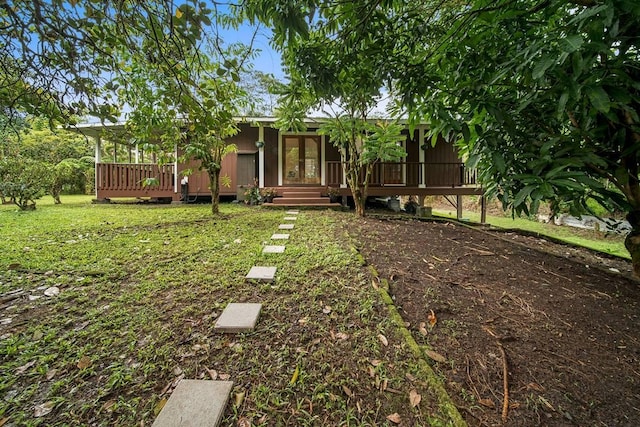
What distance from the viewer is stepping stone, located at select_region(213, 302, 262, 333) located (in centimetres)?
171

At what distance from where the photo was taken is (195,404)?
117 cm

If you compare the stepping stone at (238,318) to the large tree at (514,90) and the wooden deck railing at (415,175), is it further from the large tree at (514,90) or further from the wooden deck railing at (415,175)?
the wooden deck railing at (415,175)

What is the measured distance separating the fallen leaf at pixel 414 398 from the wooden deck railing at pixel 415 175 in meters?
8.04

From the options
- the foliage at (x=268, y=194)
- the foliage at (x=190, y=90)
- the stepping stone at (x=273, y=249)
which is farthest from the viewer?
the foliage at (x=268, y=194)

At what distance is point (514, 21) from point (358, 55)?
1197 mm

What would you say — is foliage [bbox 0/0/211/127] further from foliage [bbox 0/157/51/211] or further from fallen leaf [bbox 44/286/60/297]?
foliage [bbox 0/157/51/211]

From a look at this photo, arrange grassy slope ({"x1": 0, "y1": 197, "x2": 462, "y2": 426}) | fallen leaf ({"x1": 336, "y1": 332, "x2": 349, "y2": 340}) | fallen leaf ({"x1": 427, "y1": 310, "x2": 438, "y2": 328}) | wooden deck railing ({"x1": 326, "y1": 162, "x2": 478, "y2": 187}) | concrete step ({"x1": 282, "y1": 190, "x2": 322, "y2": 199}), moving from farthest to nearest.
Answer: wooden deck railing ({"x1": 326, "y1": 162, "x2": 478, "y2": 187}) → concrete step ({"x1": 282, "y1": 190, "x2": 322, "y2": 199}) → fallen leaf ({"x1": 427, "y1": 310, "x2": 438, "y2": 328}) → fallen leaf ({"x1": 336, "y1": 332, "x2": 349, "y2": 340}) → grassy slope ({"x1": 0, "y1": 197, "x2": 462, "y2": 426})

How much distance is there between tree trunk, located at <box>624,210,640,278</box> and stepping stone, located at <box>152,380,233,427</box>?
3670 mm

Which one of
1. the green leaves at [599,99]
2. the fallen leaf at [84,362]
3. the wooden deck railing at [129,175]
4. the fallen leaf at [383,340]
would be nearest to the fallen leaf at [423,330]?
the fallen leaf at [383,340]

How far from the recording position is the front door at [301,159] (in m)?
9.98

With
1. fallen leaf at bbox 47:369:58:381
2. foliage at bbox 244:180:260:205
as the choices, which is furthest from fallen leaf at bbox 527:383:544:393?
foliage at bbox 244:180:260:205

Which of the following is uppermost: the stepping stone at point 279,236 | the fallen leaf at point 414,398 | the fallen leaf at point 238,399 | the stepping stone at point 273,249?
the stepping stone at point 279,236

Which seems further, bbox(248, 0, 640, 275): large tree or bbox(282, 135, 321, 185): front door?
bbox(282, 135, 321, 185): front door

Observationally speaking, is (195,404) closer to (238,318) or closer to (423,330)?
(238,318)
